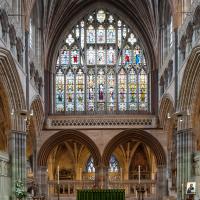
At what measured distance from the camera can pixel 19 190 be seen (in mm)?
34844

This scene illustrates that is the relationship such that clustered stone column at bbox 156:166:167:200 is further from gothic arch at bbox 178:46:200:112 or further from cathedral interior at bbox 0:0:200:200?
gothic arch at bbox 178:46:200:112

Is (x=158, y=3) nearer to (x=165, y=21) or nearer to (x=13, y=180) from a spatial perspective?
(x=165, y=21)

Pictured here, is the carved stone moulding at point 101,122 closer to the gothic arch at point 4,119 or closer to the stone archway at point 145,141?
the stone archway at point 145,141

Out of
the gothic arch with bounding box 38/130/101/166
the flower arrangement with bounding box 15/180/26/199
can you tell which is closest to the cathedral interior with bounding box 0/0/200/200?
the gothic arch with bounding box 38/130/101/166

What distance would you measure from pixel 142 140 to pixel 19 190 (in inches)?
671

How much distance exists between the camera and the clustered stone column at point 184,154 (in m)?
37.7

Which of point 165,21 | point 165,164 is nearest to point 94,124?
point 165,164

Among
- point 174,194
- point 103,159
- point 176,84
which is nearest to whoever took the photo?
point 176,84

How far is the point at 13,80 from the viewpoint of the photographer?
3738 centimetres

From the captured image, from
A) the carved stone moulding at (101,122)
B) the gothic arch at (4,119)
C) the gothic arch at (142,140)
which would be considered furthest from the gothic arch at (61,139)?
the gothic arch at (4,119)

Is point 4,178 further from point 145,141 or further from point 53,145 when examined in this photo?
point 145,141

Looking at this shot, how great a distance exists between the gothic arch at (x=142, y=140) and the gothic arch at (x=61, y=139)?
2.54 ft

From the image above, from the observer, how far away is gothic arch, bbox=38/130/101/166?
49094 millimetres

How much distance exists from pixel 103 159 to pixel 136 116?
15.3ft
